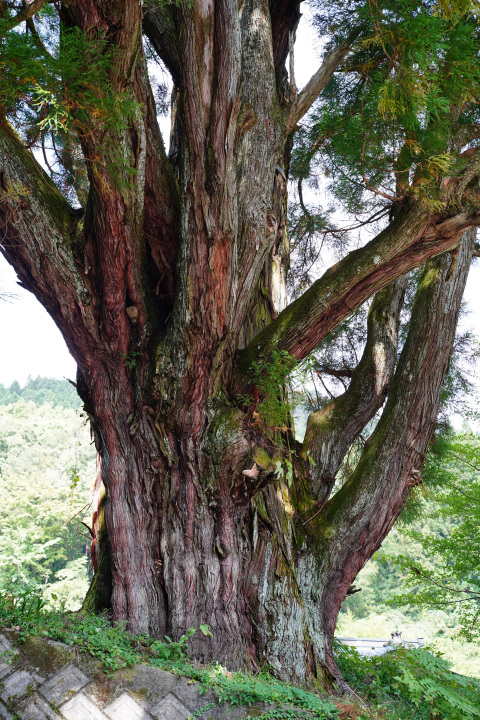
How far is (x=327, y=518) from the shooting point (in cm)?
350

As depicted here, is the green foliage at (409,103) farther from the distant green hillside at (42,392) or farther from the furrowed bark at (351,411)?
the distant green hillside at (42,392)

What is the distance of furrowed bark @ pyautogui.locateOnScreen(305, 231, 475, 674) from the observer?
341 centimetres

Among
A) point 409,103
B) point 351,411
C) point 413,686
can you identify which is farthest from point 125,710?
point 409,103

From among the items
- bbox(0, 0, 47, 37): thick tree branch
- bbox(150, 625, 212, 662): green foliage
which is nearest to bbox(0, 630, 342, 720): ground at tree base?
bbox(150, 625, 212, 662): green foliage

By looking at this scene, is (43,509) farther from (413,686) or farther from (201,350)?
(413,686)

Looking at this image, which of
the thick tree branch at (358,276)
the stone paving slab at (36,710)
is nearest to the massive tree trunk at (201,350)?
the thick tree branch at (358,276)

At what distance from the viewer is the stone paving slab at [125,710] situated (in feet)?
6.64

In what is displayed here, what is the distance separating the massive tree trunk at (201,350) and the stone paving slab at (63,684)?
714 millimetres

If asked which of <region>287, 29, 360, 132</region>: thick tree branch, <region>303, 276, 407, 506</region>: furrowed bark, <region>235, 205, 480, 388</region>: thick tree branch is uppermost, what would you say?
<region>287, 29, 360, 132</region>: thick tree branch

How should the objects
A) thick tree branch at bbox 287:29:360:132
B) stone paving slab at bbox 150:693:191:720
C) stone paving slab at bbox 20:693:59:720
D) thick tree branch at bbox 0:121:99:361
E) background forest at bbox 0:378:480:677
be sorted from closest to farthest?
stone paving slab at bbox 20:693:59:720 → stone paving slab at bbox 150:693:191:720 → thick tree branch at bbox 0:121:99:361 → thick tree branch at bbox 287:29:360:132 → background forest at bbox 0:378:480:677

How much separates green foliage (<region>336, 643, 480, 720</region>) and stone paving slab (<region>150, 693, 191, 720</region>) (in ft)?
3.62

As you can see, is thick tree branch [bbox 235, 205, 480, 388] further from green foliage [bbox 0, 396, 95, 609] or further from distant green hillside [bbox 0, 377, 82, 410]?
distant green hillside [bbox 0, 377, 82, 410]

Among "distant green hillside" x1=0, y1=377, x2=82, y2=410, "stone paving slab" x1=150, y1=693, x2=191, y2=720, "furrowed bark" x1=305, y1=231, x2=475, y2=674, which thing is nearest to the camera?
"stone paving slab" x1=150, y1=693, x2=191, y2=720

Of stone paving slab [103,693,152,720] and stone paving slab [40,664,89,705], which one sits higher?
stone paving slab [40,664,89,705]
